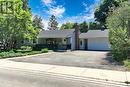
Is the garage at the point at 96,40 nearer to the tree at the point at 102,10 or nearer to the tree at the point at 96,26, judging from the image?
the tree at the point at 102,10

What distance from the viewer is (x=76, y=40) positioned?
137 ft

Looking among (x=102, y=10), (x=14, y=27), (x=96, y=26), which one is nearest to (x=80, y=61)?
(x=14, y=27)

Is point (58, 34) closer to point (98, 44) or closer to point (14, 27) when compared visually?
point (98, 44)

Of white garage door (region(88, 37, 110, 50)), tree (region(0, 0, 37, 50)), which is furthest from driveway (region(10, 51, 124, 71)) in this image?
white garage door (region(88, 37, 110, 50))

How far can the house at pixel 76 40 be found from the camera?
3931 cm

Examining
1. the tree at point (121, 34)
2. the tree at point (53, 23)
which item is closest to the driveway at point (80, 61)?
the tree at point (121, 34)

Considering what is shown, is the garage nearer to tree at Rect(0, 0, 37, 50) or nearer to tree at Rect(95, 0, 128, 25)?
tree at Rect(95, 0, 128, 25)

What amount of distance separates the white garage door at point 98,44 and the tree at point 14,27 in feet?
45.9

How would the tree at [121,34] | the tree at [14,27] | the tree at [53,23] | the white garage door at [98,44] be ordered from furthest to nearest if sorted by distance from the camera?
the tree at [53,23]
the white garage door at [98,44]
the tree at [14,27]
the tree at [121,34]

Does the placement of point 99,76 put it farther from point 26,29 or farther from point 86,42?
point 86,42

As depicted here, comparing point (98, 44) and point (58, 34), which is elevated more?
point (58, 34)

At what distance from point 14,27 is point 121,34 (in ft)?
50.8

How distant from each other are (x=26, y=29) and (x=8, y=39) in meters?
3.05

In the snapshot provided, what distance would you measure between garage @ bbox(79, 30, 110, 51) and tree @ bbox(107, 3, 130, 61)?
16.2 meters
